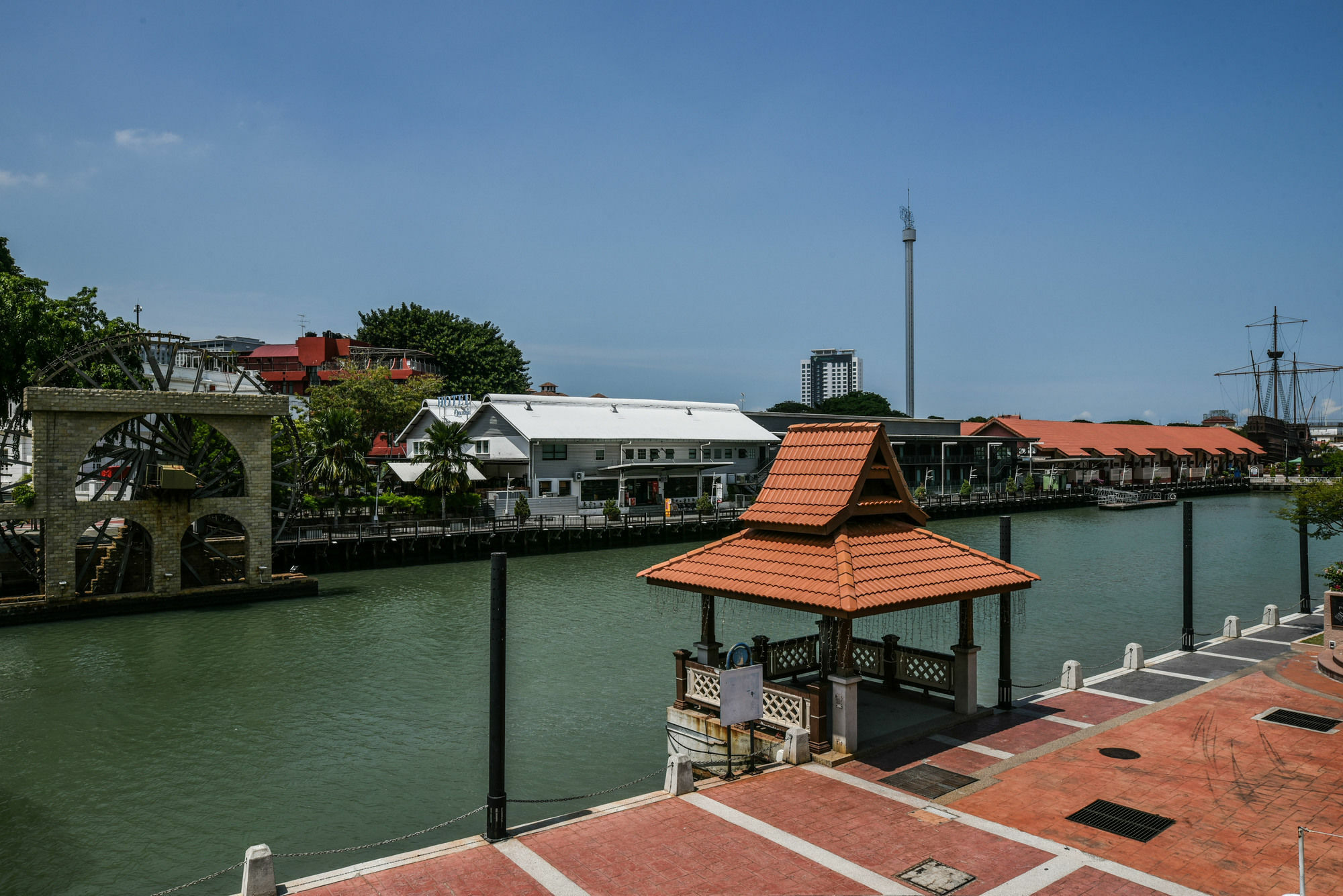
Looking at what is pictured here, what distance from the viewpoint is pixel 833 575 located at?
1430 cm

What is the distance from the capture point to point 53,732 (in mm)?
19672

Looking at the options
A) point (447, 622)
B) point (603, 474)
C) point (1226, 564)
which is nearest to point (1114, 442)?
point (1226, 564)

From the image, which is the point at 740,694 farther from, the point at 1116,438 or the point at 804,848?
the point at 1116,438

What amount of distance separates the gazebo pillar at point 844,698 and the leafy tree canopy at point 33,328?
3590 centimetres

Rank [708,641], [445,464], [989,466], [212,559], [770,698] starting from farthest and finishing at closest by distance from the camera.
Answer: [989,466] < [445,464] < [212,559] < [708,641] < [770,698]

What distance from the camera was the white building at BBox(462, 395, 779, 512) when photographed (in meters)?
58.2

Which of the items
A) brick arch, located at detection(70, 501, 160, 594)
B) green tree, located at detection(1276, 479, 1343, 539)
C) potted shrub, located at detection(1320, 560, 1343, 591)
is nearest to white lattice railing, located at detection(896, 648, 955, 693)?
potted shrub, located at detection(1320, 560, 1343, 591)

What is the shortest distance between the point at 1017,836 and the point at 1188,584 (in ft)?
50.7

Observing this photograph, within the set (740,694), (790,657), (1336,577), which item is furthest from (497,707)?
(1336,577)

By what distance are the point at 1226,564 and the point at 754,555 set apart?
1667 inches

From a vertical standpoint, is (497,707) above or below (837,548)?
below

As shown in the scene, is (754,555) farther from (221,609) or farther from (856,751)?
(221,609)

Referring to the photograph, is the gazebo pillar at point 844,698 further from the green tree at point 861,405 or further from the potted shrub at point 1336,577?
the green tree at point 861,405

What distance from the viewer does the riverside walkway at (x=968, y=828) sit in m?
10.0
